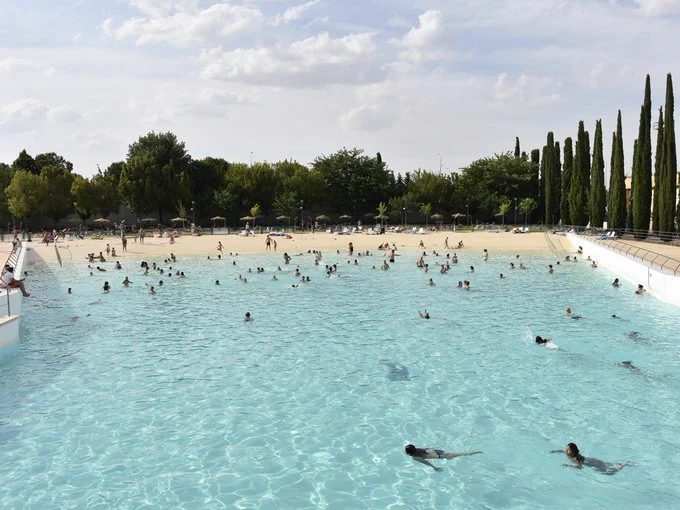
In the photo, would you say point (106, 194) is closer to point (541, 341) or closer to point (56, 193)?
point (56, 193)

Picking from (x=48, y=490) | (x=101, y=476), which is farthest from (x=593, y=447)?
(x=48, y=490)

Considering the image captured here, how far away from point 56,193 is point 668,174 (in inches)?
2764

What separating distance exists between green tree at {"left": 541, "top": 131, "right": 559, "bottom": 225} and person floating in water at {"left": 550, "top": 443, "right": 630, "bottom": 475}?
226 feet

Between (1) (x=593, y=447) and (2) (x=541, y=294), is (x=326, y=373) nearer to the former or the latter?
(1) (x=593, y=447)

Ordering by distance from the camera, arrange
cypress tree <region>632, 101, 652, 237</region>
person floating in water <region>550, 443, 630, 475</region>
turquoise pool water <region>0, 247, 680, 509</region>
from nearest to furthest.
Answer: turquoise pool water <region>0, 247, 680, 509</region> → person floating in water <region>550, 443, 630, 475</region> → cypress tree <region>632, 101, 652, 237</region>

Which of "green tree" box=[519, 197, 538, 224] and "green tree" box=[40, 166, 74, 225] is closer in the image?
"green tree" box=[40, 166, 74, 225]

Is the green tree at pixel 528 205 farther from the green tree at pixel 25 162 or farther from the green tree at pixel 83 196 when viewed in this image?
the green tree at pixel 25 162

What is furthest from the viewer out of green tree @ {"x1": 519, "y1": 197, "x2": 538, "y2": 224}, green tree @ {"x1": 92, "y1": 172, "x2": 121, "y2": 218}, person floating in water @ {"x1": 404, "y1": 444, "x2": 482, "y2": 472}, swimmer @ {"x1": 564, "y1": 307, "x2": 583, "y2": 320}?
green tree @ {"x1": 519, "y1": 197, "x2": 538, "y2": 224}

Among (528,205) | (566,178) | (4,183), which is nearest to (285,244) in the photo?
(566,178)

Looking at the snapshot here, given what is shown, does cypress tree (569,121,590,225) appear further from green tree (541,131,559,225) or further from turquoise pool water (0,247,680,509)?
turquoise pool water (0,247,680,509)

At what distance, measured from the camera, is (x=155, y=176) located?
7600 centimetres

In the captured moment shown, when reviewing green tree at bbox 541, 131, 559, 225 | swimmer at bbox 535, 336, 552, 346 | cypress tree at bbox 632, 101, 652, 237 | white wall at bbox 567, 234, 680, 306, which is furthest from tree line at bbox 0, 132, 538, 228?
swimmer at bbox 535, 336, 552, 346

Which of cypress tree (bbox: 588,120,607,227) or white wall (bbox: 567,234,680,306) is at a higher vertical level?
cypress tree (bbox: 588,120,607,227)

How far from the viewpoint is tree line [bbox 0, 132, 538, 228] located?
7438 cm
